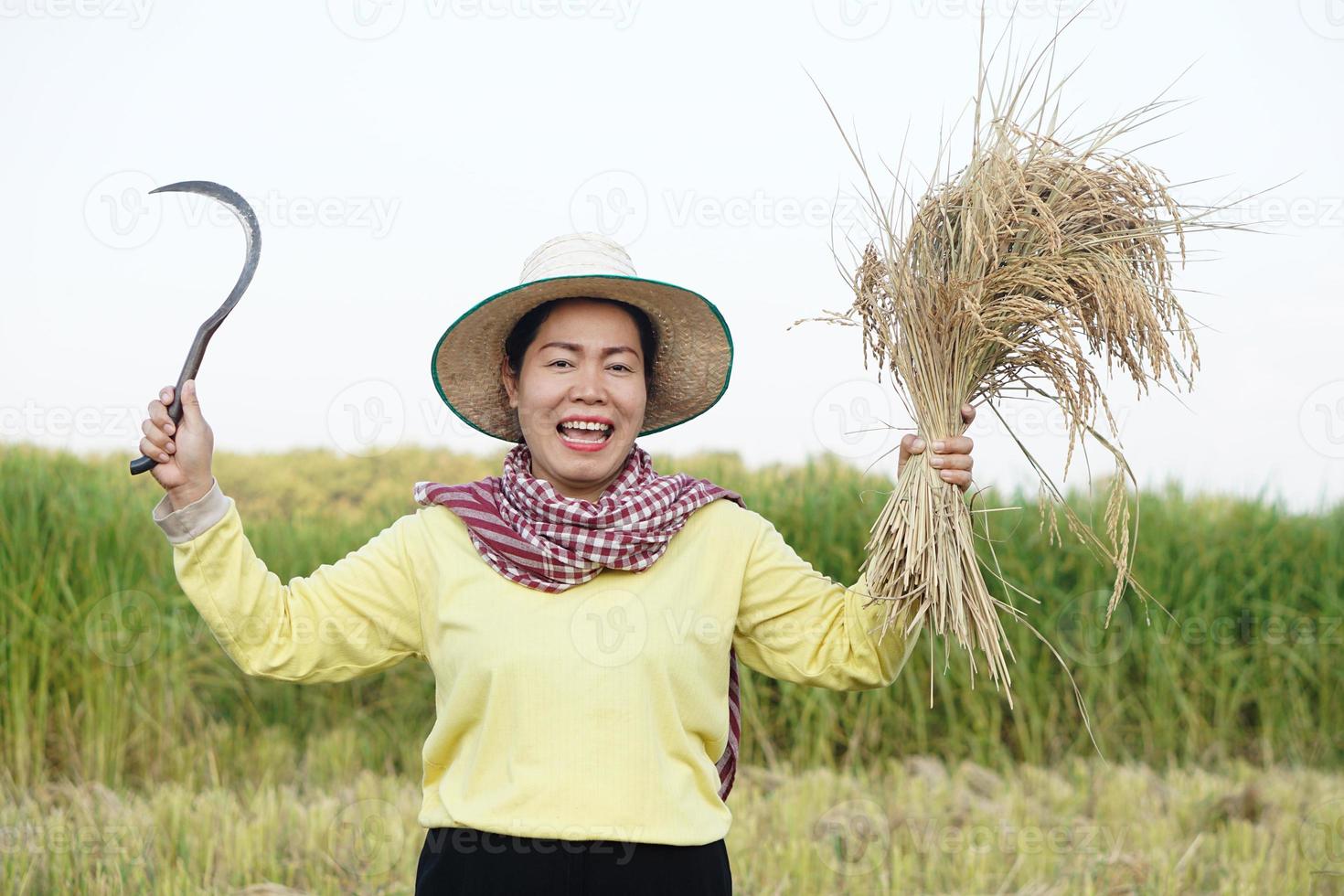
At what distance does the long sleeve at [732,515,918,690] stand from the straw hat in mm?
447

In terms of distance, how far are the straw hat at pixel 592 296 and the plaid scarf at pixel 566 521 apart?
0.32 m

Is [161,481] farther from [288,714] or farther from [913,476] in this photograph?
[288,714]

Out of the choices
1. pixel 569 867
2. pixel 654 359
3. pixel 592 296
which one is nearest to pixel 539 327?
pixel 592 296

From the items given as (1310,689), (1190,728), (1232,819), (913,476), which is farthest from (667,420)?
(1310,689)

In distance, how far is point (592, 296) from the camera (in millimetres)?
2543

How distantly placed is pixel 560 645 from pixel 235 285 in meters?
0.95

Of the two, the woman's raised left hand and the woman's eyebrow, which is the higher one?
the woman's eyebrow

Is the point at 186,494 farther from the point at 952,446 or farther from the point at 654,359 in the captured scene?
the point at 952,446

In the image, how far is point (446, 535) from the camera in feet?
8.04

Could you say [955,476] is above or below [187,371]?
below

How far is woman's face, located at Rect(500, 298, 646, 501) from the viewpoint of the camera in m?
2.40

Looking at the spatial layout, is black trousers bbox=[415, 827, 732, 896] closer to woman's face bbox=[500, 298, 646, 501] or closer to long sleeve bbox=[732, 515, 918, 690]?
long sleeve bbox=[732, 515, 918, 690]

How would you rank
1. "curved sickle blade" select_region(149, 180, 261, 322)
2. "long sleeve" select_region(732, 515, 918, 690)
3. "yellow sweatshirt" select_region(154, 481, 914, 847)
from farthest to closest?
"long sleeve" select_region(732, 515, 918, 690), "curved sickle blade" select_region(149, 180, 261, 322), "yellow sweatshirt" select_region(154, 481, 914, 847)

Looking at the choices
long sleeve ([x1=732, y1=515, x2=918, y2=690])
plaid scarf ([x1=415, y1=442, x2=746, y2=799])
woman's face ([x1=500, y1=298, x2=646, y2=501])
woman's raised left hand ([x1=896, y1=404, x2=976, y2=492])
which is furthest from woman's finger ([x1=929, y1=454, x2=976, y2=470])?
woman's face ([x1=500, y1=298, x2=646, y2=501])
